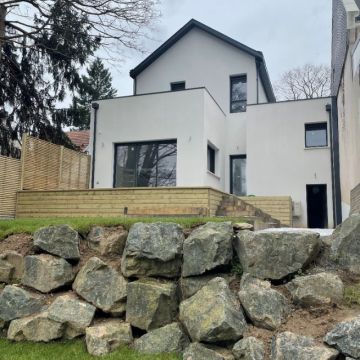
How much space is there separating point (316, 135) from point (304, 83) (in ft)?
62.1

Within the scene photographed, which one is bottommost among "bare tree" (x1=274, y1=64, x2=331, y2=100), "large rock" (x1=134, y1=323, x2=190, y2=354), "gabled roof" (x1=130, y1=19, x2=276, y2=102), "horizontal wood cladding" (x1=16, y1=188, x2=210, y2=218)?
"large rock" (x1=134, y1=323, x2=190, y2=354)

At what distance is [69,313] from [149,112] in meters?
10.00

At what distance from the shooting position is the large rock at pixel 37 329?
4.83 metres

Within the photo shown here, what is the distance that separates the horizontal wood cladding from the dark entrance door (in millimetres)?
6260

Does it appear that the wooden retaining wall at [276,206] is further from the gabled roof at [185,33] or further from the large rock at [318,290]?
the large rock at [318,290]

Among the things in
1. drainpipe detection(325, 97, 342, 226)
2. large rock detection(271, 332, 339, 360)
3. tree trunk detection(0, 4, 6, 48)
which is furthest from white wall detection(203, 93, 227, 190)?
large rock detection(271, 332, 339, 360)

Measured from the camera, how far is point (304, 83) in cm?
3159

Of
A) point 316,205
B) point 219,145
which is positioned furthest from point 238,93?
point 316,205

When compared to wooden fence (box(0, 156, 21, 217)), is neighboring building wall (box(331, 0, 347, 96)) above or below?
above

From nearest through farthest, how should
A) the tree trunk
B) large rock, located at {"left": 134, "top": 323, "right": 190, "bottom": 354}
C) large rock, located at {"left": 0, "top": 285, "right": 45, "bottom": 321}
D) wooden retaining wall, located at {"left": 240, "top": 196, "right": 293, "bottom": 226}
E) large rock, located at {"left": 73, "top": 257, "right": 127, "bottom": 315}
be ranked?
large rock, located at {"left": 134, "top": 323, "right": 190, "bottom": 354} < large rock, located at {"left": 73, "top": 257, "right": 127, "bottom": 315} < large rock, located at {"left": 0, "top": 285, "right": 45, "bottom": 321} < the tree trunk < wooden retaining wall, located at {"left": 240, "top": 196, "right": 293, "bottom": 226}

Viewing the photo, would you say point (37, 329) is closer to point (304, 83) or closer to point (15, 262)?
point (15, 262)

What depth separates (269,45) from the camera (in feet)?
101

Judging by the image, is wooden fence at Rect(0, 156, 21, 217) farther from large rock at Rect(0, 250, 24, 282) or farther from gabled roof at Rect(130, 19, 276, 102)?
gabled roof at Rect(130, 19, 276, 102)

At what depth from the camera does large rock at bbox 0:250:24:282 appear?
5.63m
